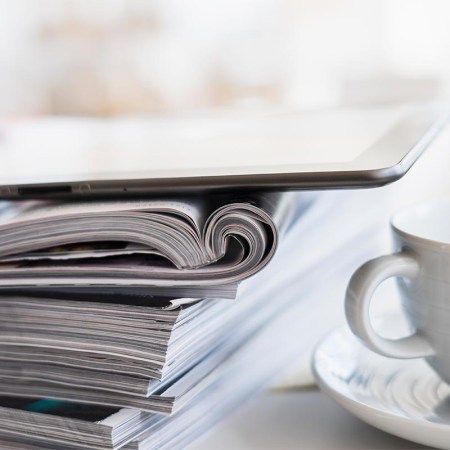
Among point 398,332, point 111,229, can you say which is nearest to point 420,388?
point 398,332

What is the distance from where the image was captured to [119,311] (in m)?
0.33

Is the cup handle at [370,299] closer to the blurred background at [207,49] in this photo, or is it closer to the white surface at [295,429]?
the white surface at [295,429]

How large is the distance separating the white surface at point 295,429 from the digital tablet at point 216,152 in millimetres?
131

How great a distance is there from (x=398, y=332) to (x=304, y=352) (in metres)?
0.06

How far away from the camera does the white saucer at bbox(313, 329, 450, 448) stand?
33 cm

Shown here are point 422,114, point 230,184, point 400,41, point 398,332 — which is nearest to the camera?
point 230,184

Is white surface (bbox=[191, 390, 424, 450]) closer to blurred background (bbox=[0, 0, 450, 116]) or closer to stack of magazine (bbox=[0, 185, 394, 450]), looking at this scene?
stack of magazine (bbox=[0, 185, 394, 450])

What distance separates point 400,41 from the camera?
11.1ft

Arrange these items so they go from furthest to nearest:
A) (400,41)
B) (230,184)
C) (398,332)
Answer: (400,41)
(398,332)
(230,184)

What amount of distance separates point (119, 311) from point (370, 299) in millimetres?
121

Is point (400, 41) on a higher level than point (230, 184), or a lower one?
higher

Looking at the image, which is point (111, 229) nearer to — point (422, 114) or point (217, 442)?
point (217, 442)

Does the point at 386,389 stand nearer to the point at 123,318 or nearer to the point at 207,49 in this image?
the point at 123,318

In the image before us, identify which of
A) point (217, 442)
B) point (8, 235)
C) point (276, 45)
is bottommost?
point (217, 442)
